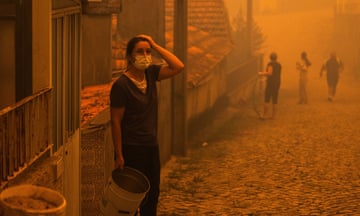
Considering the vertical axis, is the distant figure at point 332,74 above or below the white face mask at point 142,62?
below

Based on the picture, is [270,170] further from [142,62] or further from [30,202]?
[30,202]

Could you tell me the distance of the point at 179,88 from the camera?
44.1 feet

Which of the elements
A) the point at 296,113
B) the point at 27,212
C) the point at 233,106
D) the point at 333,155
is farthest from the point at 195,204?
the point at 233,106

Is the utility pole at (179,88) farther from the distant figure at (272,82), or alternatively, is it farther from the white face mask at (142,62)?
the white face mask at (142,62)

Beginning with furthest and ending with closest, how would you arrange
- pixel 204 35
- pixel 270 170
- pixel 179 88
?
pixel 204 35
pixel 179 88
pixel 270 170

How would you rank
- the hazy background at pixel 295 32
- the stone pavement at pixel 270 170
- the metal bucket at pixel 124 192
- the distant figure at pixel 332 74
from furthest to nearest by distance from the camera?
1. the hazy background at pixel 295 32
2. the distant figure at pixel 332 74
3. the stone pavement at pixel 270 170
4. the metal bucket at pixel 124 192

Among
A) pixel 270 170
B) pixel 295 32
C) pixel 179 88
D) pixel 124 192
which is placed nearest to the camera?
pixel 124 192

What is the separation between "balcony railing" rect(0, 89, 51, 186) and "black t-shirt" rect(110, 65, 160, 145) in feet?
3.00

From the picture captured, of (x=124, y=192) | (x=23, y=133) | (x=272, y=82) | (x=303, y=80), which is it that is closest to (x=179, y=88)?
(x=272, y=82)

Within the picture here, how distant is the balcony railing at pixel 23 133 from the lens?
4770 mm

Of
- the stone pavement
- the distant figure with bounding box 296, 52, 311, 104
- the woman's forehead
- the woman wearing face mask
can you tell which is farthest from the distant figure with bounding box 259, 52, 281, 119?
the woman's forehead

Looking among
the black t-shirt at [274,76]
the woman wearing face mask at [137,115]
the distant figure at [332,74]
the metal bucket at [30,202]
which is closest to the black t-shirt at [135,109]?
the woman wearing face mask at [137,115]

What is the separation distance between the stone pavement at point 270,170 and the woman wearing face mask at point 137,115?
2558 mm

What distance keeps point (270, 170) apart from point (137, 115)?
5759mm
